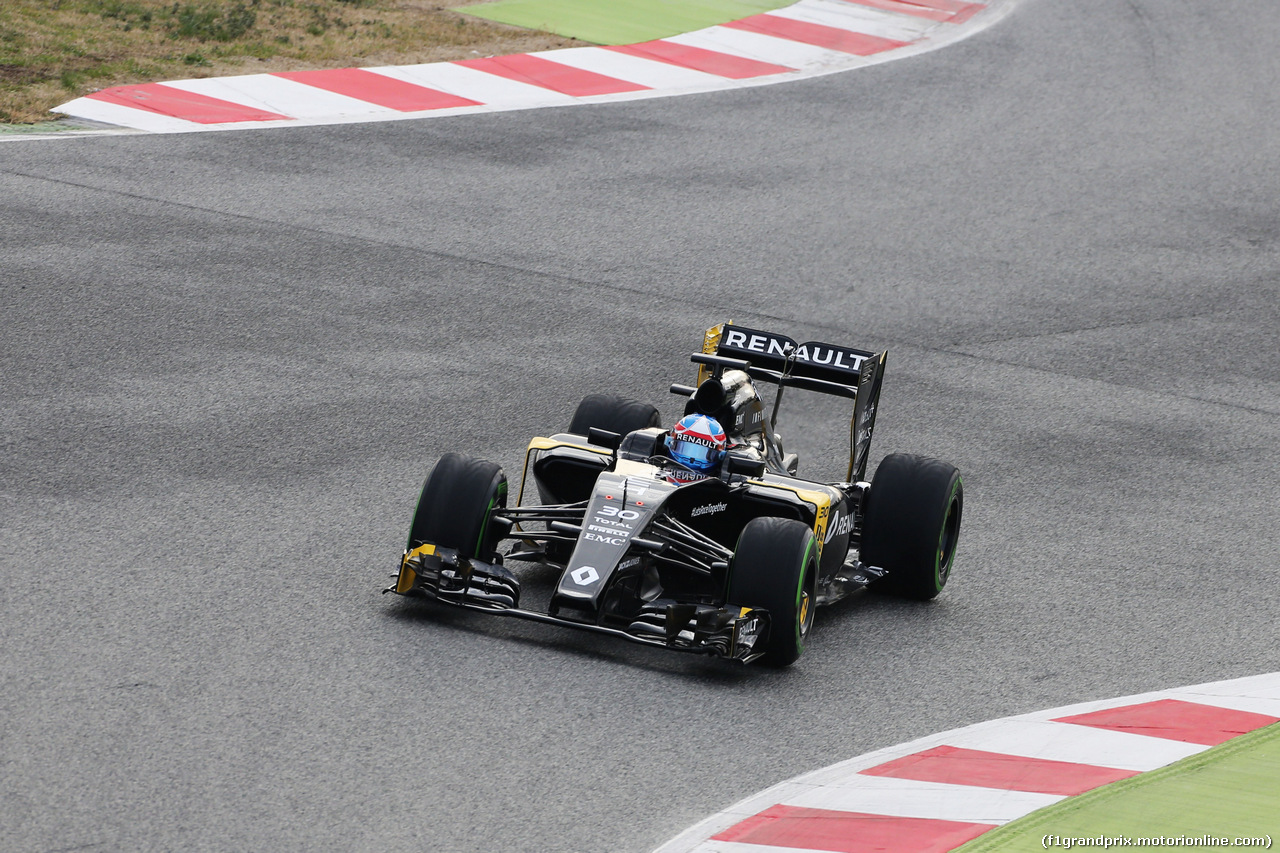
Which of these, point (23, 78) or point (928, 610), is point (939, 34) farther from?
point (928, 610)

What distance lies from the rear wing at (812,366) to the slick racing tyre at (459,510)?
5.68 ft

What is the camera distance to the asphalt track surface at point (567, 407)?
→ 666 cm

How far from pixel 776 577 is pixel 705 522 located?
96 cm

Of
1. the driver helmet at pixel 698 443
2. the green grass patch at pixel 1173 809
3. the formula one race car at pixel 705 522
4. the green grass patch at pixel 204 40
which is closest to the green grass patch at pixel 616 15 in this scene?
the green grass patch at pixel 204 40

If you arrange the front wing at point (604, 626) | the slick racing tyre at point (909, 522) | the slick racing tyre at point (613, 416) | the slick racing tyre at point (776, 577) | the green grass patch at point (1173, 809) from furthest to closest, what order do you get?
the slick racing tyre at point (613, 416)
the slick racing tyre at point (909, 522)
the slick racing tyre at point (776, 577)
the front wing at point (604, 626)
the green grass patch at point (1173, 809)

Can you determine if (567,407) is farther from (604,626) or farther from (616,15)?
(616,15)

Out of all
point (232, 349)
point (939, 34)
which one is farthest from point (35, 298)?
point (939, 34)

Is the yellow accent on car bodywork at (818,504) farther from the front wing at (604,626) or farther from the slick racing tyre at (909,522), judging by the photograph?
the front wing at (604,626)

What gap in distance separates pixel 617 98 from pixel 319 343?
27.1 ft

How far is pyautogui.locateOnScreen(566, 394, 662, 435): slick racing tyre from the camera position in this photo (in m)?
9.55

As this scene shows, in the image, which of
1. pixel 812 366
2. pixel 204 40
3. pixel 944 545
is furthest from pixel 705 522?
pixel 204 40

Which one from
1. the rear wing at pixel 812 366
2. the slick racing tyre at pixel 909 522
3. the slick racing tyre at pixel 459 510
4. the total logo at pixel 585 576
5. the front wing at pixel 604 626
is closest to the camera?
the front wing at pixel 604 626

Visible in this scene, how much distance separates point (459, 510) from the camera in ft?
26.8

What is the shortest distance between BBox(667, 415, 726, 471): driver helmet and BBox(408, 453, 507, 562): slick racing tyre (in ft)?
3.21
